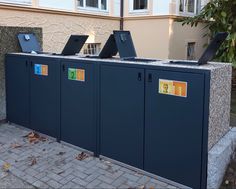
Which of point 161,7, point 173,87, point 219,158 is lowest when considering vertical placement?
point 219,158

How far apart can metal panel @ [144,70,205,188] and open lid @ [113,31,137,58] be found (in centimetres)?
78

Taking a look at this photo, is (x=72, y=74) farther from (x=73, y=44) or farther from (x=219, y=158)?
(x=219, y=158)

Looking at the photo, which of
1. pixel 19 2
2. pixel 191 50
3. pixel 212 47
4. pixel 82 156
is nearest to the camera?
pixel 212 47

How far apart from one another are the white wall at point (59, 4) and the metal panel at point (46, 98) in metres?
3.12

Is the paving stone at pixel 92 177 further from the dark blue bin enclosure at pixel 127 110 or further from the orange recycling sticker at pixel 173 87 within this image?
the orange recycling sticker at pixel 173 87

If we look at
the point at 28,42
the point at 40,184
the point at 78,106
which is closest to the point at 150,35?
the point at 28,42

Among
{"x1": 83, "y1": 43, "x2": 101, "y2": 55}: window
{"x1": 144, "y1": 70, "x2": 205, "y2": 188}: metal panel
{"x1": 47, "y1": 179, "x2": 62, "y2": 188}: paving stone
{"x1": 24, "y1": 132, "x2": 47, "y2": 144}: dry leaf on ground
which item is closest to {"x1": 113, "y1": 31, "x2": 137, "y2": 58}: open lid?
{"x1": 144, "y1": 70, "x2": 205, "y2": 188}: metal panel

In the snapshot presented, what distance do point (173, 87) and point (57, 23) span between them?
17.9ft

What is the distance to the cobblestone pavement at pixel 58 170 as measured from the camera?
3402mm

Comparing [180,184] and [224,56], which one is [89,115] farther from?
[224,56]

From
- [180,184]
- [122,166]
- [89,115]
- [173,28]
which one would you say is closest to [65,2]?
[173,28]

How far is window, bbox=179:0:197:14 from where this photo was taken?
10.4 m

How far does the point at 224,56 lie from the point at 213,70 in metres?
3.85

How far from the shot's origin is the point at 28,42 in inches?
220
